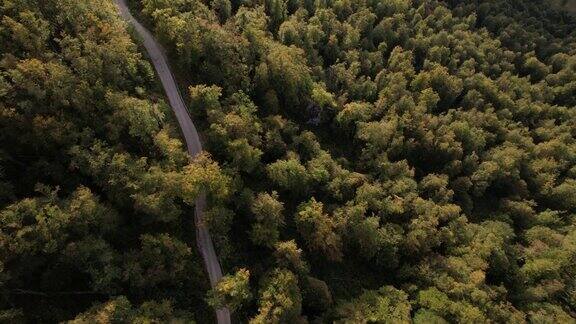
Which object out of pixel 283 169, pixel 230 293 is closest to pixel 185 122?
pixel 283 169

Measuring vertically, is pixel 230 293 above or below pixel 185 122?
below

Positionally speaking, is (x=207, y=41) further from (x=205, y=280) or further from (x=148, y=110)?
(x=205, y=280)

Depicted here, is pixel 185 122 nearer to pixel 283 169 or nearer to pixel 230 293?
pixel 283 169

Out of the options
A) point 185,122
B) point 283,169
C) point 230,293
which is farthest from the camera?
point 185,122

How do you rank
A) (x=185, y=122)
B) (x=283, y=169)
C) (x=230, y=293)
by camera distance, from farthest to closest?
1. (x=185, y=122)
2. (x=283, y=169)
3. (x=230, y=293)

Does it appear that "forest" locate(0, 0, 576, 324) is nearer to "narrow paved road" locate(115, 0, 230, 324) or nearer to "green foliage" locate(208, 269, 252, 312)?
"green foliage" locate(208, 269, 252, 312)

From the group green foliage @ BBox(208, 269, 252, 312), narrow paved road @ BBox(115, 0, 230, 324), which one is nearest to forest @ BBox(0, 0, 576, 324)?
green foliage @ BBox(208, 269, 252, 312)

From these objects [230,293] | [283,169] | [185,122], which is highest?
[185,122]
